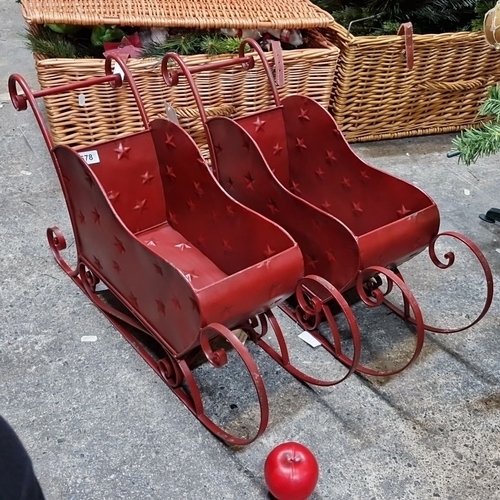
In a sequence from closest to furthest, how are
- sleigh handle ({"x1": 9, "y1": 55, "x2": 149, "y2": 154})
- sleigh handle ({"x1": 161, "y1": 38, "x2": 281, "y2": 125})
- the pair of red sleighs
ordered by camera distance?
the pair of red sleighs < sleigh handle ({"x1": 9, "y1": 55, "x2": 149, "y2": 154}) < sleigh handle ({"x1": 161, "y1": 38, "x2": 281, "y2": 125})

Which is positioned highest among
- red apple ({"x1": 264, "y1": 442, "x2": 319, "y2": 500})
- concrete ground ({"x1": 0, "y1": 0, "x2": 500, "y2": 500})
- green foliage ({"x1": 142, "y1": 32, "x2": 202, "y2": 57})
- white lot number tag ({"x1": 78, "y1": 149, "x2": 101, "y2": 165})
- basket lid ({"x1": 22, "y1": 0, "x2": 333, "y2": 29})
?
basket lid ({"x1": 22, "y1": 0, "x2": 333, "y2": 29})

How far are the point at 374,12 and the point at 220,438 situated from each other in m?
1.26

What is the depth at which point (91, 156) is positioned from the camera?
1043 mm

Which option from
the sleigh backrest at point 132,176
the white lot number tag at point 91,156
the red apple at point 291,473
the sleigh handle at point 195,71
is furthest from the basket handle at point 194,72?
the red apple at point 291,473

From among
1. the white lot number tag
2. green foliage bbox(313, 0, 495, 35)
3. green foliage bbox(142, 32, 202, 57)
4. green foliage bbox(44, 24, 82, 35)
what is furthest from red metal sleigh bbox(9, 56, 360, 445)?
green foliage bbox(313, 0, 495, 35)

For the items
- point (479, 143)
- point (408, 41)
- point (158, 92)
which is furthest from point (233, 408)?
point (408, 41)

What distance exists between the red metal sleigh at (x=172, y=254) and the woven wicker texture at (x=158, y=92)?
0.21 metres

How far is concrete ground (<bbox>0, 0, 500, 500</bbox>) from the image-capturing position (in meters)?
0.87

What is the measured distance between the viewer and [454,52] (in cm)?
161

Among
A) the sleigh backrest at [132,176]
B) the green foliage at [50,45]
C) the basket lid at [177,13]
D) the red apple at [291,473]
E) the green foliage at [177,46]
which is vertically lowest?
the red apple at [291,473]

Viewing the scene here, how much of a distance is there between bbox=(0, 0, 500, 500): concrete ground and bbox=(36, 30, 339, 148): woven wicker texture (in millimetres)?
316

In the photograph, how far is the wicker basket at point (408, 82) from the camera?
1.56 m

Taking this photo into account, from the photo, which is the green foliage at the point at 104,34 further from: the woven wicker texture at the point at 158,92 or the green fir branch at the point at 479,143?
the green fir branch at the point at 479,143

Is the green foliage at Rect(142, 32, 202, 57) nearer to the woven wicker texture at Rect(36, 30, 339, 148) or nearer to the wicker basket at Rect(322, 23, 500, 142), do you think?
the woven wicker texture at Rect(36, 30, 339, 148)
